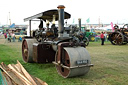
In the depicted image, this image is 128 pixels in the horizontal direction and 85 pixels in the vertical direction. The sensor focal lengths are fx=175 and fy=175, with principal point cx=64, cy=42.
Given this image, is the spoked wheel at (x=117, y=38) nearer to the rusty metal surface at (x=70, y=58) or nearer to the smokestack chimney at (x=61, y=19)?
the smokestack chimney at (x=61, y=19)

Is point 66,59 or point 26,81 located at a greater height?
point 66,59

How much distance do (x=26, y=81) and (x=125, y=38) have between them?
12.2m

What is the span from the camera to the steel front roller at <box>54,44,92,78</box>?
409cm

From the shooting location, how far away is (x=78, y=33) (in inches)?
549

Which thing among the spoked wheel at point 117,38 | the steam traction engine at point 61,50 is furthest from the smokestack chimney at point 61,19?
the spoked wheel at point 117,38

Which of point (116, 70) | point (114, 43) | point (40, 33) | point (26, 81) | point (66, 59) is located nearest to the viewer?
point (26, 81)

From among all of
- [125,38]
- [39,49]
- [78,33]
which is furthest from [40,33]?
[125,38]

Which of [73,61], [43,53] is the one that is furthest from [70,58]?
[43,53]

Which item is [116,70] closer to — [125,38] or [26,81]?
[26,81]

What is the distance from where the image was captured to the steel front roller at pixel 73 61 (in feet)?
13.4

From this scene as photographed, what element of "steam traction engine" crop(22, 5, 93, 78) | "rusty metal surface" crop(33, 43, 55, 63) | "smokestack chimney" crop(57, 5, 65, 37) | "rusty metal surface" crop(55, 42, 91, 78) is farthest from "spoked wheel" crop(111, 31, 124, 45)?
"rusty metal surface" crop(55, 42, 91, 78)

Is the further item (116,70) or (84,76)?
(116,70)

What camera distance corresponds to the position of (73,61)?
4.07 m

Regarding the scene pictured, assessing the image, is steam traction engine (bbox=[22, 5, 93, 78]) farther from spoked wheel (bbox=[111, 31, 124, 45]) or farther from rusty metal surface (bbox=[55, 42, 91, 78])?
spoked wheel (bbox=[111, 31, 124, 45])
